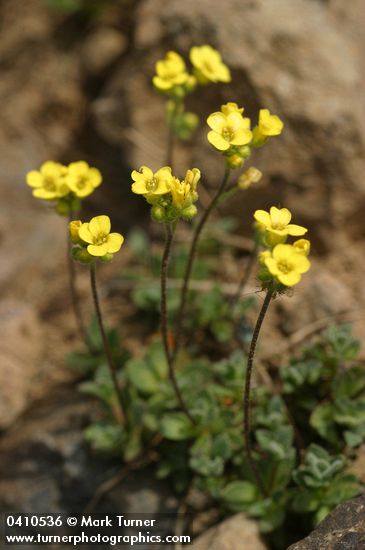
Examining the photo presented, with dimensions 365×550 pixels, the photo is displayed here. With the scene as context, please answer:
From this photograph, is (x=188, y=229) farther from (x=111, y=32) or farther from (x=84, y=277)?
(x=111, y=32)

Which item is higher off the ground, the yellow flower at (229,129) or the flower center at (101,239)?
the yellow flower at (229,129)

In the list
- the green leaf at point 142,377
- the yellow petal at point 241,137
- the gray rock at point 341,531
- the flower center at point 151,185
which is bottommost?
the gray rock at point 341,531

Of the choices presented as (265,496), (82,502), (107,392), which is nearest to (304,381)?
(265,496)

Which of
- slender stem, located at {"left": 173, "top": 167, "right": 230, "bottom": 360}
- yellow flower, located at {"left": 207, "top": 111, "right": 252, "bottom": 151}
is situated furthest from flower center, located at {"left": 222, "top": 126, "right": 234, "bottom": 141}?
slender stem, located at {"left": 173, "top": 167, "right": 230, "bottom": 360}

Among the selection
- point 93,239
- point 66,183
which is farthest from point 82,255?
point 66,183

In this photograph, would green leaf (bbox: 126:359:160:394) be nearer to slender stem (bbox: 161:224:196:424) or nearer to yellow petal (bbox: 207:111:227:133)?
slender stem (bbox: 161:224:196:424)

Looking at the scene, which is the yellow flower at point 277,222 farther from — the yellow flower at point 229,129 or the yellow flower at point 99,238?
the yellow flower at point 99,238

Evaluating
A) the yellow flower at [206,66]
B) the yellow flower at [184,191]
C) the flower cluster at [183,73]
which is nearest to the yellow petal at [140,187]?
the yellow flower at [184,191]
